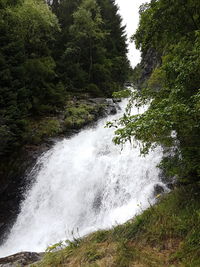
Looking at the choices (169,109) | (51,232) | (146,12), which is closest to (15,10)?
(146,12)

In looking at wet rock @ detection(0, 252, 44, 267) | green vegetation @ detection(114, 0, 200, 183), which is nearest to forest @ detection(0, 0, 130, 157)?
wet rock @ detection(0, 252, 44, 267)

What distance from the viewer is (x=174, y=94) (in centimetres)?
399

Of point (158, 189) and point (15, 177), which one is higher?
point (15, 177)

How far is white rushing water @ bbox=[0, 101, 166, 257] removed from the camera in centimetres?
823

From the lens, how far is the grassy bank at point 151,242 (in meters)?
3.38

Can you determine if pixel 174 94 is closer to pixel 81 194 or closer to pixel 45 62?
pixel 81 194

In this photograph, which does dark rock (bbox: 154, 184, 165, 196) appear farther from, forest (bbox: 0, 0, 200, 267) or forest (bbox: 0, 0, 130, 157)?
forest (bbox: 0, 0, 130, 157)

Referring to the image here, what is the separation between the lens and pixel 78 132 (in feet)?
49.9

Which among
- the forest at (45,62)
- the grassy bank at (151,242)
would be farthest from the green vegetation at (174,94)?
the forest at (45,62)

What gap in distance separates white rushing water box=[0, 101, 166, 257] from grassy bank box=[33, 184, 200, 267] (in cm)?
273

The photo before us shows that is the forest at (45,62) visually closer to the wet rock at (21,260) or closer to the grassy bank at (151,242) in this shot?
the wet rock at (21,260)

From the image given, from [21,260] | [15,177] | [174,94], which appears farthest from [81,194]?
[174,94]

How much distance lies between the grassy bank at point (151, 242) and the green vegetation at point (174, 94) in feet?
2.45

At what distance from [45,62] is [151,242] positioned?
1482 cm
